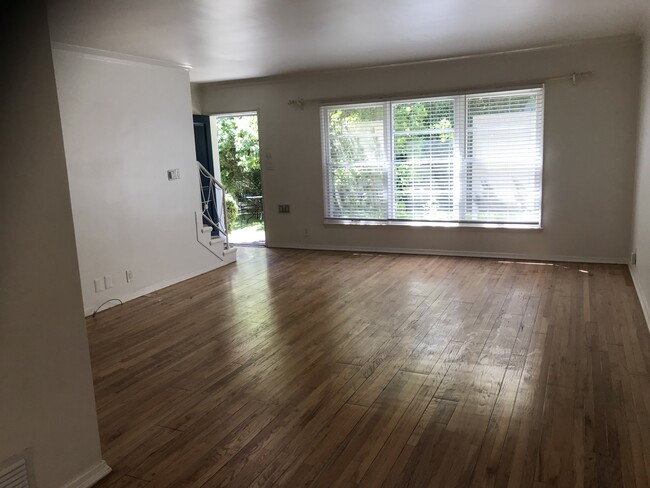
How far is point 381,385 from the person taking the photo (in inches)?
124

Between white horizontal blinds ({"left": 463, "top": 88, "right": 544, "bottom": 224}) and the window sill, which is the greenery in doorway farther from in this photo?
white horizontal blinds ({"left": 463, "top": 88, "right": 544, "bottom": 224})

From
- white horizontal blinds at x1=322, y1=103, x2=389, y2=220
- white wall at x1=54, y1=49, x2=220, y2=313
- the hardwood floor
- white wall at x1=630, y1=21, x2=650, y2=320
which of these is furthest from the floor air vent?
white horizontal blinds at x1=322, y1=103, x2=389, y2=220

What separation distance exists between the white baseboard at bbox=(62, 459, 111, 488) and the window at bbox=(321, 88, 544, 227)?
5335 millimetres

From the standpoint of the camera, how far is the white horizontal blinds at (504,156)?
6172mm

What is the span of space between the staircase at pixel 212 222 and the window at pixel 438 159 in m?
1.53

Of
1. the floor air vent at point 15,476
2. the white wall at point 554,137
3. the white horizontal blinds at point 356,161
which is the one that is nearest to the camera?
the floor air vent at point 15,476

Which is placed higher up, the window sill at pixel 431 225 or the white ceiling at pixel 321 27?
the white ceiling at pixel 321 27

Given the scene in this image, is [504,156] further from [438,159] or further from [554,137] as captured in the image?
[438,159]

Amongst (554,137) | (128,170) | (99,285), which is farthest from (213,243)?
(554,137)

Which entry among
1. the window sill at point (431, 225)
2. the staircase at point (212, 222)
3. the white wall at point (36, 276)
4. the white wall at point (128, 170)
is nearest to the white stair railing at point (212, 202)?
the staircase at point (212, 222)

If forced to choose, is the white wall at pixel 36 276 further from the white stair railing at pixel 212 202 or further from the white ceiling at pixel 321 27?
the white stair railing at pixel 212 202

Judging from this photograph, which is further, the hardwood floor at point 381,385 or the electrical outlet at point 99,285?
the electrical outlet at point 99,285

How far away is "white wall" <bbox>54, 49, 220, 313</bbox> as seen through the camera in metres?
4.78

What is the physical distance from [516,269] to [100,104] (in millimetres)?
4752
